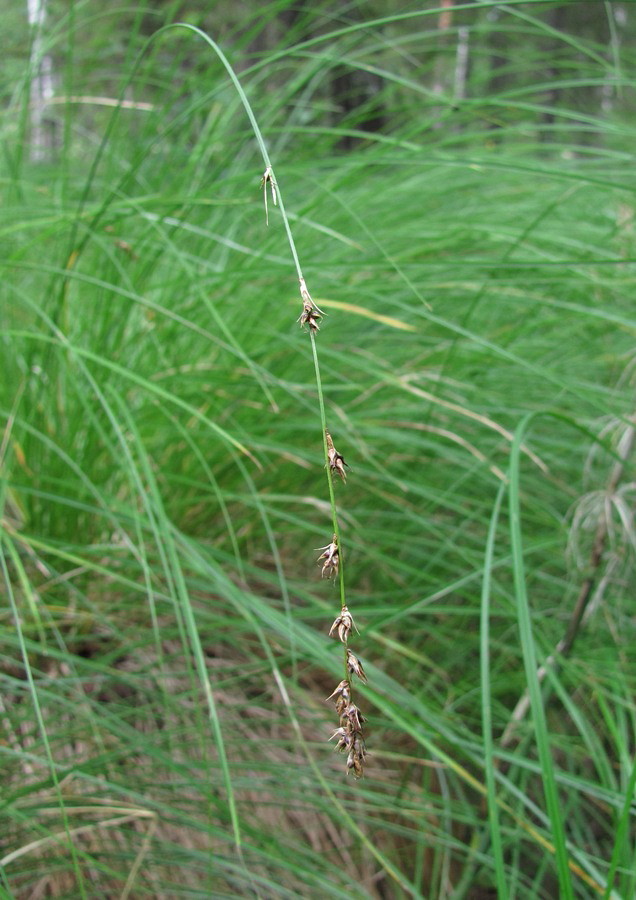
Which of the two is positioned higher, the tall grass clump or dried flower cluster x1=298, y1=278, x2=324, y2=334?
dried flower cluster x1=298, y1=278, x2=324, y2=334

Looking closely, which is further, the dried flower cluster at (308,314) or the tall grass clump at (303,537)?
the tall grass clump at (303,537)

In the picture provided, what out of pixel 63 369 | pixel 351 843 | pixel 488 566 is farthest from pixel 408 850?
pixel 63 369

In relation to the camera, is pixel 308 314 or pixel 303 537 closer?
pixel 308 314

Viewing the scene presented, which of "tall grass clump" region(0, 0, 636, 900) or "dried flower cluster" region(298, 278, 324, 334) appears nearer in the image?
"dried flower cluster" region(298, 278, 324, 334)

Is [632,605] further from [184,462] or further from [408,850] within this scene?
[184,462]

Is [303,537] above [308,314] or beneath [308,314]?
beneath

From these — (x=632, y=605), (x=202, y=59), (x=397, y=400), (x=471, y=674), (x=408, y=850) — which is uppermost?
(x=202, y=59)

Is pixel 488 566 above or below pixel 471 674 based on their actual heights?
above

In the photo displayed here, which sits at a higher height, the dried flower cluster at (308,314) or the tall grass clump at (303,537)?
the dried flower cluster at (308,314)
